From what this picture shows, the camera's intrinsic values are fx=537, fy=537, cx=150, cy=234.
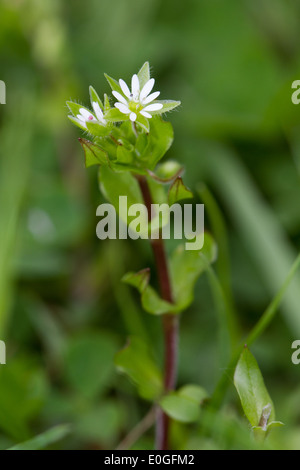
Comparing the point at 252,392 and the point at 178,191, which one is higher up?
the point at 178,191

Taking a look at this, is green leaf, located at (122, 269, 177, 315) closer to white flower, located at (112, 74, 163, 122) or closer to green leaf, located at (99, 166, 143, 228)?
green leaf, located at (99, 166, 143, 228)

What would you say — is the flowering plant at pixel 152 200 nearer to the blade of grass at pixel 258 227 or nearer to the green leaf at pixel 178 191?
the green leaf at pixel 178 191

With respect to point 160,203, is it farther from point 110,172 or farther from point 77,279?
point 77,279

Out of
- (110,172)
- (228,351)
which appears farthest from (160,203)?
(228,351)

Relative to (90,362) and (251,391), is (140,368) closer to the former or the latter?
(251,391)

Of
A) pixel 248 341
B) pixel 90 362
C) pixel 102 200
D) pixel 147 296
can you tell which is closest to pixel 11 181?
pixel 102 200

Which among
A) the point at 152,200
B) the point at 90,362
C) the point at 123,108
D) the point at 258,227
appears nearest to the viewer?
the point at 123,108

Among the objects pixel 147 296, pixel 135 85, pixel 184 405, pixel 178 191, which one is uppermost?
pixel 135 85
